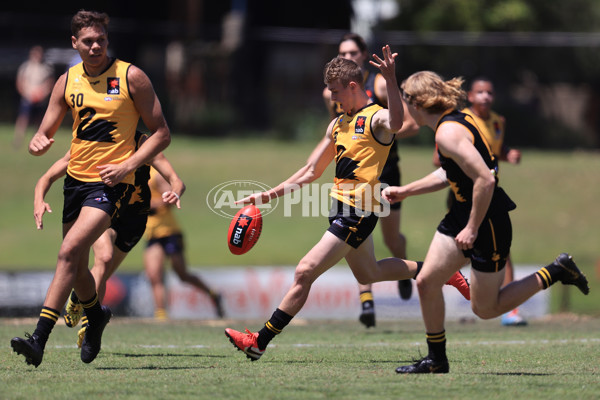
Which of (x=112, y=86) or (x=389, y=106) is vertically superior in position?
(x=112, y=86)

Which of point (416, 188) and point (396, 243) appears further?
point (396, 243)

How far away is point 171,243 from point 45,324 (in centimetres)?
582

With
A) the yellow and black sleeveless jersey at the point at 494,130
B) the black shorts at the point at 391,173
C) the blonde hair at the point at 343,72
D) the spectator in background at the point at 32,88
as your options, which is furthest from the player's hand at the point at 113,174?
the spectator in background at the point at 32,88

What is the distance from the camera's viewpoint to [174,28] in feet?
83.5

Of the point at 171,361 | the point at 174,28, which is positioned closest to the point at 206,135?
the point at 174,28

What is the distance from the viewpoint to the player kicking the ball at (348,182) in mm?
6742

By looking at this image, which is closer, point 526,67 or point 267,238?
point 267,238

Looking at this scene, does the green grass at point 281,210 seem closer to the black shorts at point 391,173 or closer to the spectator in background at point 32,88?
the spectator in background at point 32,88

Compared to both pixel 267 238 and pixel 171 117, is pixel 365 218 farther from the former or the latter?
pixel 171 117

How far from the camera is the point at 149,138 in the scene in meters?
6.84

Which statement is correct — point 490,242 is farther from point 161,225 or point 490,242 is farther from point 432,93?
point 161,225

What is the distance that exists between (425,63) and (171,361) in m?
18.6

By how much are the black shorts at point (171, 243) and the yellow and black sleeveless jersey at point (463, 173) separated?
6.59 metres

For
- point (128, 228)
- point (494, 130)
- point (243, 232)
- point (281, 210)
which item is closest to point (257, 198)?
point (243, 232)
